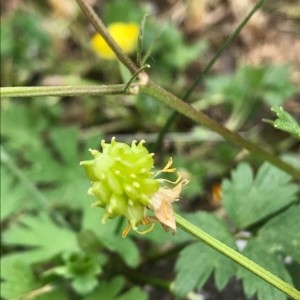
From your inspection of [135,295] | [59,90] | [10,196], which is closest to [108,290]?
[135,295]

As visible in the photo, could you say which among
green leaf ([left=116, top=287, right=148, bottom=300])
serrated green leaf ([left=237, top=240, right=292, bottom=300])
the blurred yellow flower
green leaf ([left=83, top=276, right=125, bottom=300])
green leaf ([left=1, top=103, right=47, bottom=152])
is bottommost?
serrated green leaf ([left=237, top=240, right=292, bottom=300])

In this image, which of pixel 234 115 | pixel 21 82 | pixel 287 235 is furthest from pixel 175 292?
pixel 21 82

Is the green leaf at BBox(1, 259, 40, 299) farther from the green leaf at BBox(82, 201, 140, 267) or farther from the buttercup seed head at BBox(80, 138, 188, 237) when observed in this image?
the buttercup seed head at BBox(80, 138, 188, 237)

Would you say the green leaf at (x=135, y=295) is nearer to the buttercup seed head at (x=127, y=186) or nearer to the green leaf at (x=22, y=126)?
the buttercup seed head at (x=127, y=186)

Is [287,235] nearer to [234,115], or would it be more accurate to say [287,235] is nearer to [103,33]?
[103,33]

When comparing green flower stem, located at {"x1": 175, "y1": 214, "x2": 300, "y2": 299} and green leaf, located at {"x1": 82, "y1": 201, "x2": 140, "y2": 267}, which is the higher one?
green leaf, located at {"x1": 82, "y1": 201, "x2": 140, "y2": 267}

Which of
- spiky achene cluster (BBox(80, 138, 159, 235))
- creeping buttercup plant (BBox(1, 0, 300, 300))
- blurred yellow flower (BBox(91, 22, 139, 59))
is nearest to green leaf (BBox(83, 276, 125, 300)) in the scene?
creeping buttercup plant (BBox(1, 0, 300, 300))
